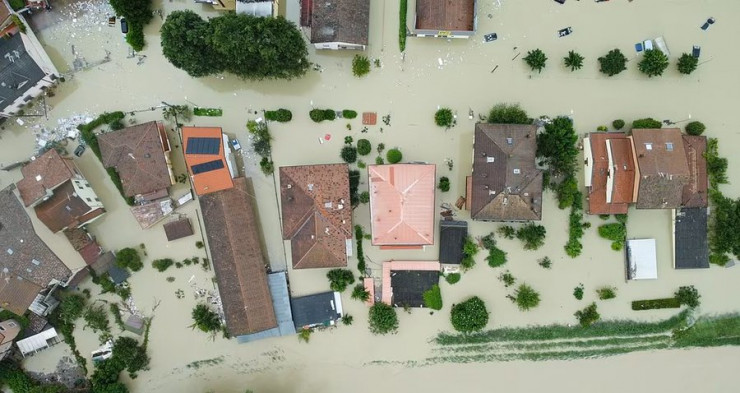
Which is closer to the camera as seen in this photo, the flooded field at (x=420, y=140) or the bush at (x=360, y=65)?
the bush at (x=360, y=65)

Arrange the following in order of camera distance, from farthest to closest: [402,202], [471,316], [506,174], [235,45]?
[471,316] → [402,202] → [506,174] → [235,45]

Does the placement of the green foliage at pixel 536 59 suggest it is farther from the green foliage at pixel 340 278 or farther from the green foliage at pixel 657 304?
the green foliage at pixel 340 278

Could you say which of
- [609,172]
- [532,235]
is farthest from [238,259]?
[609,172]

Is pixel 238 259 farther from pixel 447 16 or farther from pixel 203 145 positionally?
pixel 447 16

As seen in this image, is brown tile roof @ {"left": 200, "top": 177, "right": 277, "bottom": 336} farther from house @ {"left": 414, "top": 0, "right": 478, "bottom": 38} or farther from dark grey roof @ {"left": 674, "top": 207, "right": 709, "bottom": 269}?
dark grey roof @ {"left": 674, "top": 207, "right": 709, "bottom": 269}

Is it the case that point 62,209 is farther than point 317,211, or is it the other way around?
point 62,209

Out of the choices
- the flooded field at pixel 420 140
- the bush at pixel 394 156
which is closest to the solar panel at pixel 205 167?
the flooded field at pixel 420 140
